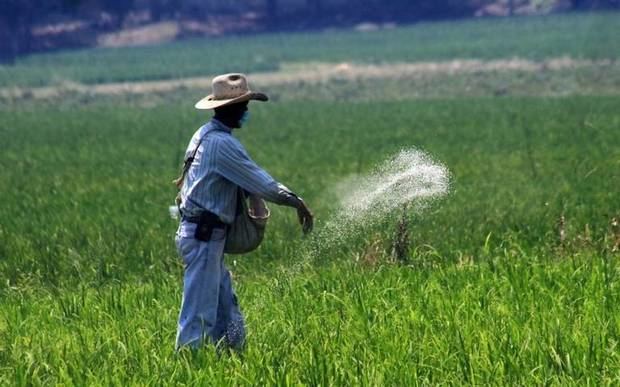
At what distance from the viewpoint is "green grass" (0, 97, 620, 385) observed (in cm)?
563

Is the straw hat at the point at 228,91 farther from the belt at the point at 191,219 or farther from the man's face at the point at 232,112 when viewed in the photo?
the belt at the point at 191,219

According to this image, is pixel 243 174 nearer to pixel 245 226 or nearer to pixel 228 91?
pixel 245 226

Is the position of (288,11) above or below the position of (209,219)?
below

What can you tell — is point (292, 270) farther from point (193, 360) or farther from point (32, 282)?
point (193, 360)

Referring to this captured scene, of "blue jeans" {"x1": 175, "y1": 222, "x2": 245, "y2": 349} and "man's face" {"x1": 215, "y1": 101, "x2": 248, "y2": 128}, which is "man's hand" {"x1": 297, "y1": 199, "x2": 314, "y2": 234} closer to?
"blue jeans" {"x1": 175, "y1": 222, "x2": 245, "y2": 349}

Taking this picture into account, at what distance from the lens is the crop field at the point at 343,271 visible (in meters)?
5.66

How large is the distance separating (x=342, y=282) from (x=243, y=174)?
6.92 feet

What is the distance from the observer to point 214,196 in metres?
6.17

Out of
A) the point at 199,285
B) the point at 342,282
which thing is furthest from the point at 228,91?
the point at 342,282

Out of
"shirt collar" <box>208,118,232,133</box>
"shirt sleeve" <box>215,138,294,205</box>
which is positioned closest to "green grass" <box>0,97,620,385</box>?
"shirt sleeve" <box>215,138,294,205</box>

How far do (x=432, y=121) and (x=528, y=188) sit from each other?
561 inches

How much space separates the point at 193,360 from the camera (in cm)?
598

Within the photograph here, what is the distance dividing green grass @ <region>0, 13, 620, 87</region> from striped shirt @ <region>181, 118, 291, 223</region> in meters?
42.5

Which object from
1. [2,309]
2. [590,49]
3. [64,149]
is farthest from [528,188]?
[590,49]
